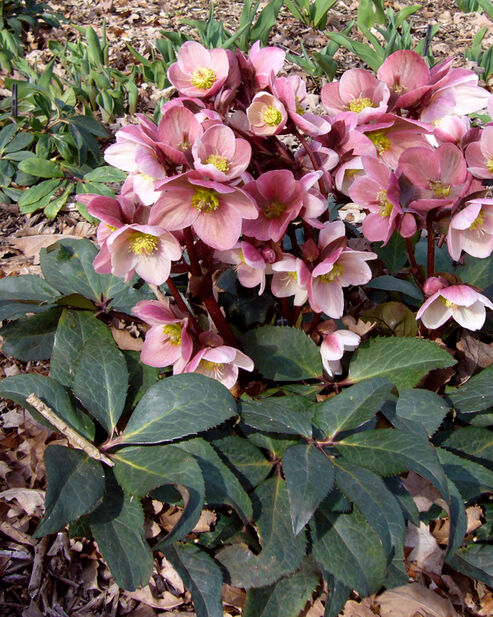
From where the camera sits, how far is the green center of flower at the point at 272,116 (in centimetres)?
105

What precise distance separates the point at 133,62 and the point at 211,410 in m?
2.62

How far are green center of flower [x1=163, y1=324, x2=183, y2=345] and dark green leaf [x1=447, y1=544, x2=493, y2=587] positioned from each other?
69cm

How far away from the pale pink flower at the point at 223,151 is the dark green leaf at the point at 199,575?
719mm

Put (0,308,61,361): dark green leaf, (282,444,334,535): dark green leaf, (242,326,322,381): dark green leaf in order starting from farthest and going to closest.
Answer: (0,308,61,361): dark green leaf
(242,326,322,381): dark green leaf
(282,444,334,535): dark green leaf

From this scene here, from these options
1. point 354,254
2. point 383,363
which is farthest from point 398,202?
point 383,363

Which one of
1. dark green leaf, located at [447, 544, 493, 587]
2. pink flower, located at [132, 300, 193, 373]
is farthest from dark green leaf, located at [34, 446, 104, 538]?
dark green leaf, located at [447, 544, 493, 587]

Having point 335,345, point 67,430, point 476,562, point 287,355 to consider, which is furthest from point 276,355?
point 476,562

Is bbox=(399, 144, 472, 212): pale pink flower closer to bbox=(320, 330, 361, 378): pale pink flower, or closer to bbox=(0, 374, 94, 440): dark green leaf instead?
bbox=(320, 330, 361, 378): pale pink flower

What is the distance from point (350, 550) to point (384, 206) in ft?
2.17

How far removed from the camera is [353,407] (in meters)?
1.08

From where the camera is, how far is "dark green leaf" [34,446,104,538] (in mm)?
949

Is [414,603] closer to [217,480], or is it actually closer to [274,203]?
[217,480]

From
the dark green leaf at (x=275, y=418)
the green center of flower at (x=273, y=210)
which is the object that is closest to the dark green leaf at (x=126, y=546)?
the dark green leaf at (x=275, y=418)

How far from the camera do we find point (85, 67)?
2637 mm
